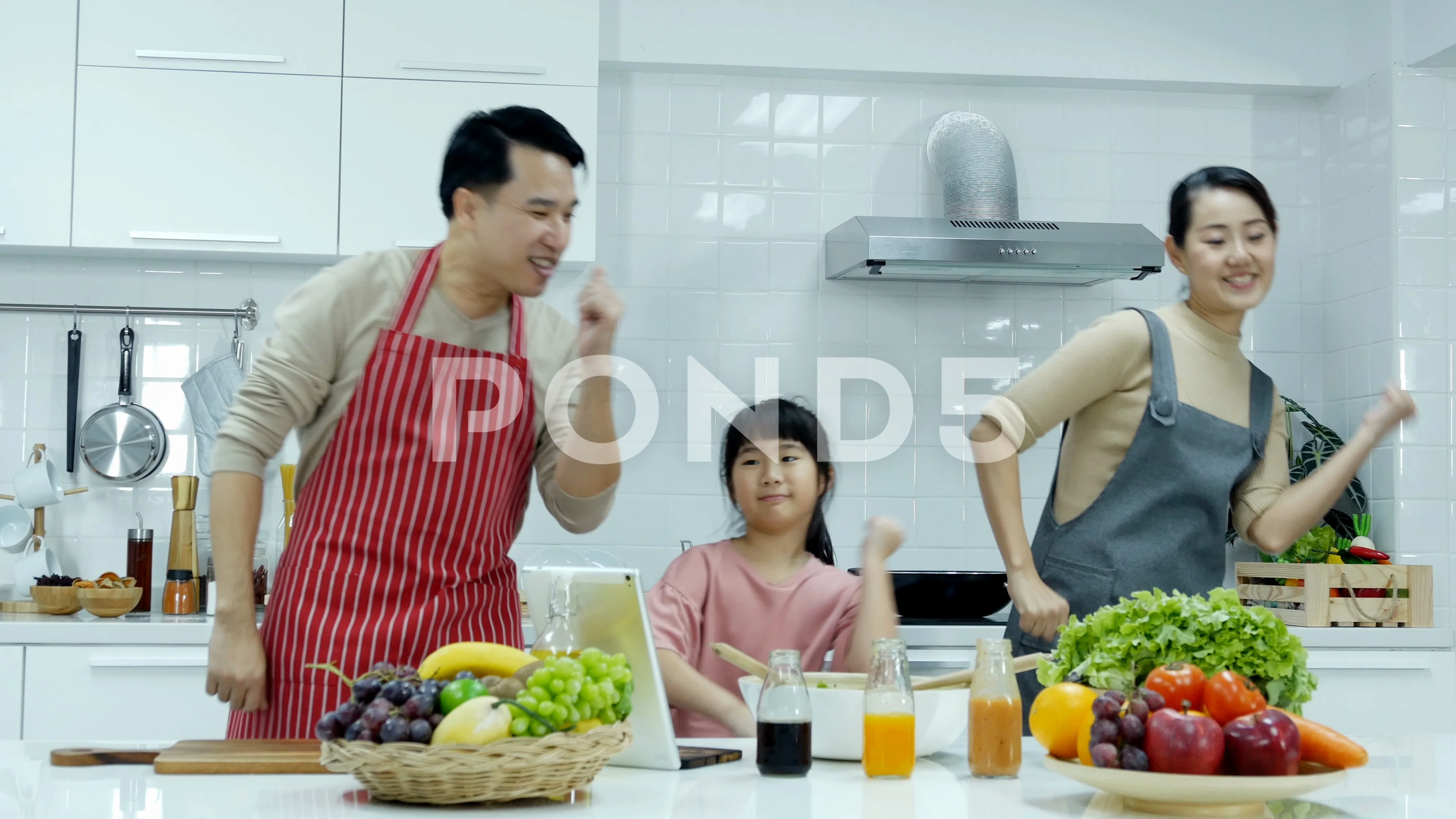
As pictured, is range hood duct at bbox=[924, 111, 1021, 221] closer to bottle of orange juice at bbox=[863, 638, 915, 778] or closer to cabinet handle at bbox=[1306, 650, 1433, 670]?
cabinet handle at bbox=[1306, 650, 1433, 670]

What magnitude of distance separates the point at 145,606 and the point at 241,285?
82cm

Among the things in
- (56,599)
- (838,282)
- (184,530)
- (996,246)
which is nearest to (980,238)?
(996,246)

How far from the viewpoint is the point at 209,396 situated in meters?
3.33

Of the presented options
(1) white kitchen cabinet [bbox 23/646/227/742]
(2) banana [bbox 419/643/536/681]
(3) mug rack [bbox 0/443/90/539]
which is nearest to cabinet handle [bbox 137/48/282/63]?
(3) mug rack [bbox 0/443/90/539]

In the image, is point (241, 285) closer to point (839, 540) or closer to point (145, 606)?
point (145, 606)

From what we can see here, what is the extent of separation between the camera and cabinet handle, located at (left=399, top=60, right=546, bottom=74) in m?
3.16

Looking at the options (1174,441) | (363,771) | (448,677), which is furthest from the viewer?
(1174,441)

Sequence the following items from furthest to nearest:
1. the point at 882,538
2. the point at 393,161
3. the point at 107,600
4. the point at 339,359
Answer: the point at 393,161 < the point at 107,600 < the point at 339,359 < the point at 882,538

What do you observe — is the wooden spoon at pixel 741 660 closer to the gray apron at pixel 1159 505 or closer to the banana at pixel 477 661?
the banana at pixel 477 661

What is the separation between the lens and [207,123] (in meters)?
3.10

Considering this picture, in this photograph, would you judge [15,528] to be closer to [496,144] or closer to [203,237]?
→ [203,237]

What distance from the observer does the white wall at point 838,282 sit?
348 centimetres

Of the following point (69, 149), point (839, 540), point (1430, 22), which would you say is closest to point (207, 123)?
point (69, 149)

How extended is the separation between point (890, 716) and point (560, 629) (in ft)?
1.11
